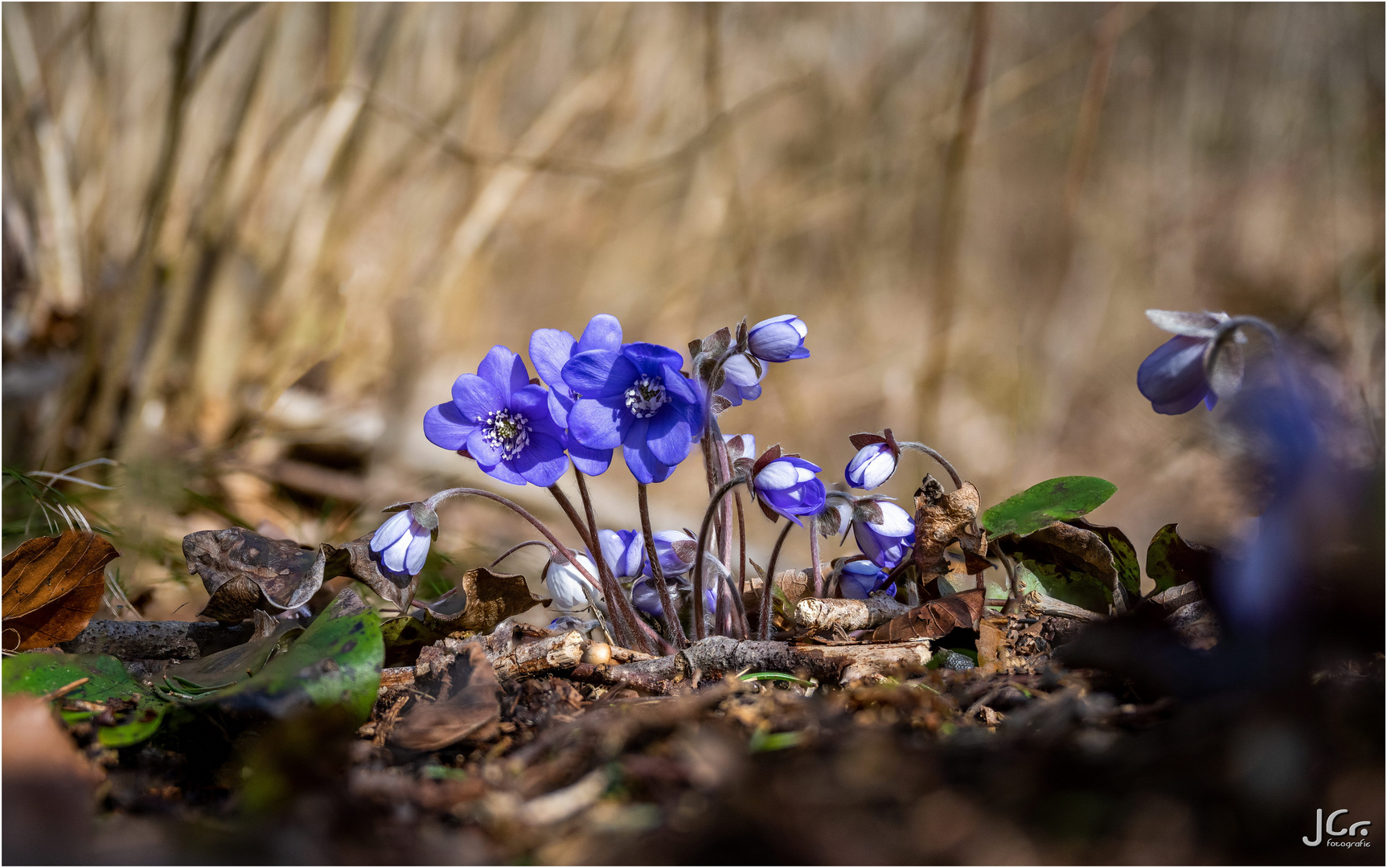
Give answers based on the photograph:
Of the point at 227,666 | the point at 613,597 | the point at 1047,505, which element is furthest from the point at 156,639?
the point at 1047,505

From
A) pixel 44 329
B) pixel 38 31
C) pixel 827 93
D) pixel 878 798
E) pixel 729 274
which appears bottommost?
pixel 878 798

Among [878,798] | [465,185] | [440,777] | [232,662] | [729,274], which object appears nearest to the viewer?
[878,798]

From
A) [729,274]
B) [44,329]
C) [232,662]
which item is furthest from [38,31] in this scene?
[232,662]

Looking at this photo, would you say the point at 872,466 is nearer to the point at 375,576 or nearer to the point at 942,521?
the point at 942,521

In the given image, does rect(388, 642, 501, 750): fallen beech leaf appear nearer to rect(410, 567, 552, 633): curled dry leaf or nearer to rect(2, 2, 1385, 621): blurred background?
rect(410, 567, 552, 633): curled dry leaf

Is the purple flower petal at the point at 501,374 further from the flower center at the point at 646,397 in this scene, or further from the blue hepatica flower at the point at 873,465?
the blue hepatica flower at the point at 873,465

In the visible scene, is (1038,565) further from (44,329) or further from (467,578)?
(44,329)
